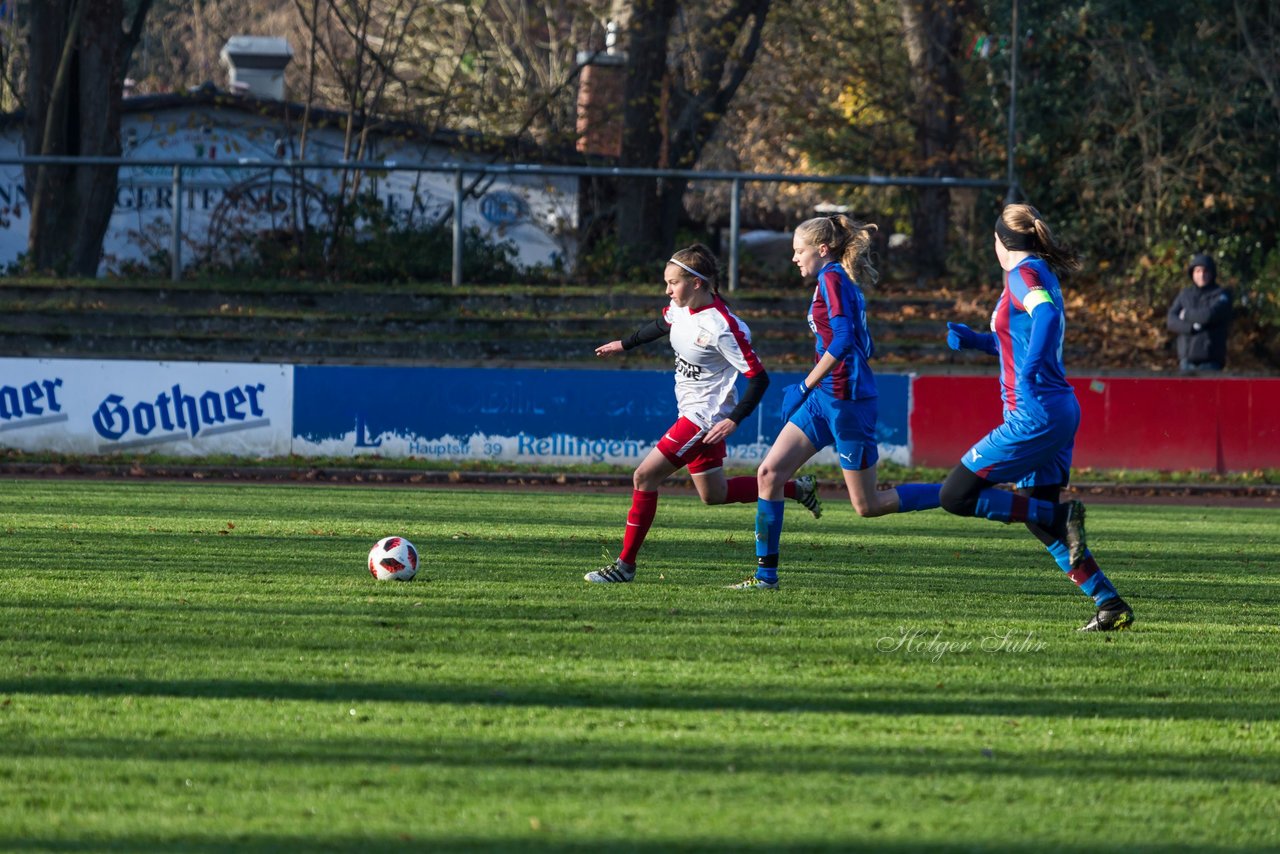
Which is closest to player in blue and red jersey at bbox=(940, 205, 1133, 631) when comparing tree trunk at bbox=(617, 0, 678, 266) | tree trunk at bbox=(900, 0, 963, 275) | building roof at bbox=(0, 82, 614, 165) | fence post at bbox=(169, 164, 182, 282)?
fence post at bbox=(169, 164, 182, 282)

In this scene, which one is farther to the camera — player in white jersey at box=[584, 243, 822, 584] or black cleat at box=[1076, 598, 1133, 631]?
player in white jersey at box=[584, 243, 822, 584]

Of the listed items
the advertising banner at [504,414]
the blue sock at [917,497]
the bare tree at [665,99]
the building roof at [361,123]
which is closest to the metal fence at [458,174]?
the bare tree at [665,99]

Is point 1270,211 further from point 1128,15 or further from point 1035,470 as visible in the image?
point 1035,470

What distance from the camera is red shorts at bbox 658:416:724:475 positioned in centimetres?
897

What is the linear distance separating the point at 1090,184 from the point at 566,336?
368 inches

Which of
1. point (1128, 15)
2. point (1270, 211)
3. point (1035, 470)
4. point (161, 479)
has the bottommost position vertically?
point (161, 479)

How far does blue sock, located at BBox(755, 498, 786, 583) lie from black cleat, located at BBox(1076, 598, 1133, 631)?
5.85 feet

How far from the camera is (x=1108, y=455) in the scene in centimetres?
1920

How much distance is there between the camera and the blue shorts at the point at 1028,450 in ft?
24.6

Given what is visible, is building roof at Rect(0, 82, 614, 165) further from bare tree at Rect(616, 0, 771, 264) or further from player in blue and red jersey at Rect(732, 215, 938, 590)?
player in blue and red jersey at Rect(732, 215, 938, 590)

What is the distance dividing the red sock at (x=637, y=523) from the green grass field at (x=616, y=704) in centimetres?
23

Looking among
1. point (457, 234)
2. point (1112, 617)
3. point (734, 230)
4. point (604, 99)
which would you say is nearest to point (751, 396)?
point (1112, 617)

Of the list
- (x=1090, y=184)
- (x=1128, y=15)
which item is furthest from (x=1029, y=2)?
(x=1090, y=184)

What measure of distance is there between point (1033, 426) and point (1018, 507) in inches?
15.8
